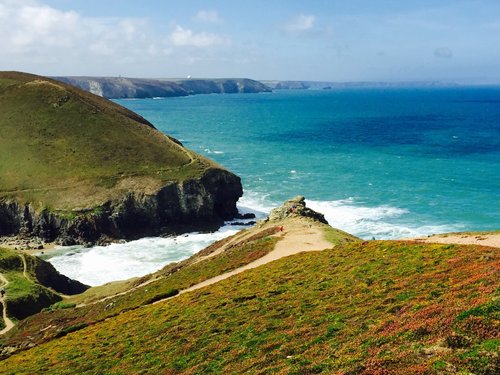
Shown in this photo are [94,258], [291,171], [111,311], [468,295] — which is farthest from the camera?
[291,171]

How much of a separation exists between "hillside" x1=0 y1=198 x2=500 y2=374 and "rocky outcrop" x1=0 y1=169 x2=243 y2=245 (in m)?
48.4

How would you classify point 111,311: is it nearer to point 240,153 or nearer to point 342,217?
point 342,217

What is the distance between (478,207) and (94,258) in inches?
3258

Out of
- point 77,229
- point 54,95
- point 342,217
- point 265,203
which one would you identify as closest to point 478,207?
point 342,217

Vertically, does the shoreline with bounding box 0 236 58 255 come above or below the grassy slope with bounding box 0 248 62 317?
below

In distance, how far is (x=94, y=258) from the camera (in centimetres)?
8788

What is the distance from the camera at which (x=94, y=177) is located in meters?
113

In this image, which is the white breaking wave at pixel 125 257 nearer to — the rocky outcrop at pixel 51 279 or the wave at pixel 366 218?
the rocky outcrop at pixel 51 279

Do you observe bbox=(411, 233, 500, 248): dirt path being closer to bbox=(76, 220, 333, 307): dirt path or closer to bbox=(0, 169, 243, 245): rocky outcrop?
bbox=(76, 220, 333, 307): dirt path

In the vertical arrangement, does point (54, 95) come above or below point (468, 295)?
above

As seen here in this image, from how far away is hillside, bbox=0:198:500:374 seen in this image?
17875mm

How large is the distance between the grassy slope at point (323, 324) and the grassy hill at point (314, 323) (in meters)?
0.08

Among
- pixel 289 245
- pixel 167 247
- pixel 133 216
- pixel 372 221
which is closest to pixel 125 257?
pixel 167 247

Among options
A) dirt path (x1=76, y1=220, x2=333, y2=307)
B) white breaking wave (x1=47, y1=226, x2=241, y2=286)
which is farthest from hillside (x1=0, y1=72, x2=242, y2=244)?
dirt path (x1=76, y1=220, x2=333, y2=307)
